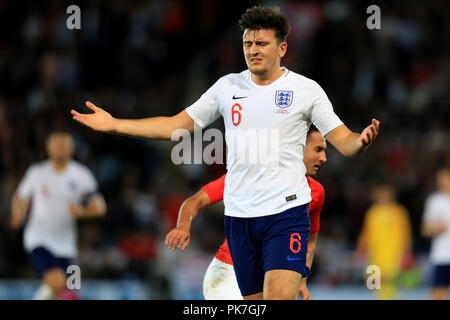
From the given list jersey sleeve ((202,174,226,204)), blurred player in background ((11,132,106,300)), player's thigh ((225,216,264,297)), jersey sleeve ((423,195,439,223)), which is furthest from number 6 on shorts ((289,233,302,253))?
jersey sleeve ((423,195,439,223))

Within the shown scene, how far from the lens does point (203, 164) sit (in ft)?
41.3

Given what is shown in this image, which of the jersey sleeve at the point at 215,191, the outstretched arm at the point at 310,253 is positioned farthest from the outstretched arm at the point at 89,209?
the outstretched arm at the point at 310,253

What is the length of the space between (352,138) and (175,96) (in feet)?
30.8

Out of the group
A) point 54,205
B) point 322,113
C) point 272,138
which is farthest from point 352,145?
point 54,205

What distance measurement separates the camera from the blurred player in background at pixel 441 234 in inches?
392

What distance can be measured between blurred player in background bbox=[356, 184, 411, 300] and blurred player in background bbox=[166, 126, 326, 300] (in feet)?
18.9

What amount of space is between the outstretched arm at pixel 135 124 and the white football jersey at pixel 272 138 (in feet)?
1.19

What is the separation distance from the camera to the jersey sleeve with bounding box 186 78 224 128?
16.6 feet

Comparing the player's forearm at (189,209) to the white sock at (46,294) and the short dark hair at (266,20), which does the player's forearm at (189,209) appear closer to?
the short dark hair at (266,20)

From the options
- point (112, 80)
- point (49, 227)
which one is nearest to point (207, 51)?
point (112, 80)

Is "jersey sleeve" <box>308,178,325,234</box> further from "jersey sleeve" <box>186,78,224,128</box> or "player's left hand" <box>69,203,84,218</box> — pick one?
"player's left hand" <box>69,203,84,218</box>
